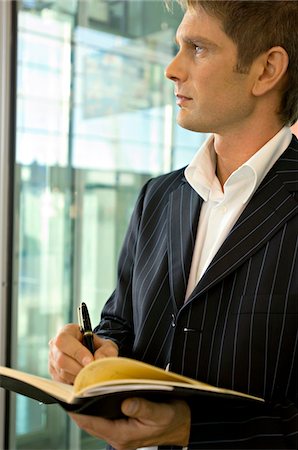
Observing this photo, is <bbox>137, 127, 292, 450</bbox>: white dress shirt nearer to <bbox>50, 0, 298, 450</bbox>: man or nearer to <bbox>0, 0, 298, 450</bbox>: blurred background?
<bbox>50, 0, 298, 450</bbox>: man

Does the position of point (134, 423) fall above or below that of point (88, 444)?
above

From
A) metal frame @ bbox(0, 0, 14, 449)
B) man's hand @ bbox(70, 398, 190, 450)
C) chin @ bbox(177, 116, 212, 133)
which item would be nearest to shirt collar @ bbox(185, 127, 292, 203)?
chin @ bbox(177, 116, 212, 133)

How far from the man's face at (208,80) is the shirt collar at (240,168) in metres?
0.10

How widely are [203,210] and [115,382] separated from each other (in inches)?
23.2

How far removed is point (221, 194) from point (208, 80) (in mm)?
249

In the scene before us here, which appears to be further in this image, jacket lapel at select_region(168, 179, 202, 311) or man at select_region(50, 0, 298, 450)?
jacket lapel at select_region(168, 179, 202, 311)

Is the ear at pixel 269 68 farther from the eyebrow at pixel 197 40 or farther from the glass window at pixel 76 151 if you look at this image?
the glass window at pixel 76 151

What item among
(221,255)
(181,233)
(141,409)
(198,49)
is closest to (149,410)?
(141,409)

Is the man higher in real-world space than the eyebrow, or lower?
lower

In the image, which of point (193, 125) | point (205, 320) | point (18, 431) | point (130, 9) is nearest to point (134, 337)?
point (205, 320)

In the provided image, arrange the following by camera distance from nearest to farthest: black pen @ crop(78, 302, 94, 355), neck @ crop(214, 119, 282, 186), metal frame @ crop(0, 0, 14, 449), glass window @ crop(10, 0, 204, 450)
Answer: black pen @ crop(78, 302, 94, 355) → neck @ crop(214, 119, 282, 186) → metal frame @ crop(0, 0, 14, 449) → glass window @ crop(10, 0, 204, 450)

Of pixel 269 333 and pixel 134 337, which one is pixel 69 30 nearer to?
pixel 134 337

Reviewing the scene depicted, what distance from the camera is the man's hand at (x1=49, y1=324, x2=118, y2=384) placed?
1.08 metres

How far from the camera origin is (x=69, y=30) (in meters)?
2.82
